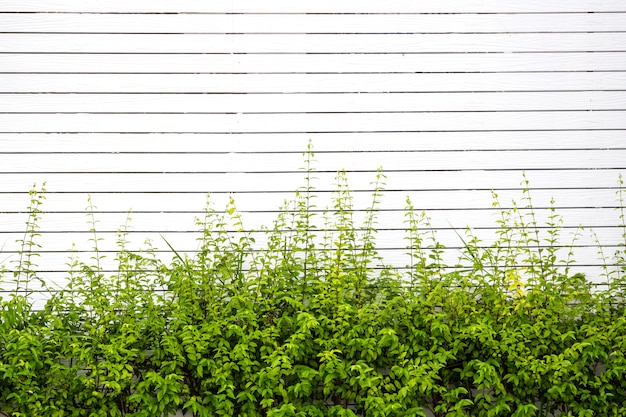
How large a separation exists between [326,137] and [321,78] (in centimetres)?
43

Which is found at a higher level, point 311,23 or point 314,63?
point 311,23

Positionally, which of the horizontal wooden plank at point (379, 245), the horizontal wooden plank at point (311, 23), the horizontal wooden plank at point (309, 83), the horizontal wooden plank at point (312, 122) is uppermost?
the horizontal wooden plank at point (311, 23)

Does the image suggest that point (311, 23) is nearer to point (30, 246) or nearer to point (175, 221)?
point (175, 221)

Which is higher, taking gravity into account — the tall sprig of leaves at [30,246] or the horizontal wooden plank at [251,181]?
the horizontal wooden plank at [251,181]

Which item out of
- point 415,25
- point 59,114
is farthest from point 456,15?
point 59,114

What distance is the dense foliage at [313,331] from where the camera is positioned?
15.1ft

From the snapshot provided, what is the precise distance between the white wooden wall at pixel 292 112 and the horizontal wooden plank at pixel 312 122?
10 millimetres

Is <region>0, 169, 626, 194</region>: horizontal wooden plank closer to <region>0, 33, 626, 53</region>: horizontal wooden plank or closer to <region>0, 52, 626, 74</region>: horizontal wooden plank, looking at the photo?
<region>0, 52, 626, 74</region>: horizontal wooden plank

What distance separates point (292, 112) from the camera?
17.1 feet

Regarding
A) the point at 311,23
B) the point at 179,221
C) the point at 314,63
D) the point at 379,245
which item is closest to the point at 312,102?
the point at 314,63

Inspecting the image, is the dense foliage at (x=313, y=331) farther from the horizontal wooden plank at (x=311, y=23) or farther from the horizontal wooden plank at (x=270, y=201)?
the horizontal wooden plank at (x=311, y=23)

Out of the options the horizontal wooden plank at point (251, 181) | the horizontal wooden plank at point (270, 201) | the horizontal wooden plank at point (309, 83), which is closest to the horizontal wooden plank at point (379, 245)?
the horizontal wooden plank at point (270, 201)

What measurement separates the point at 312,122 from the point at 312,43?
57 centimetres

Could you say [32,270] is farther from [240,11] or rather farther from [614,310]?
[614,310]
